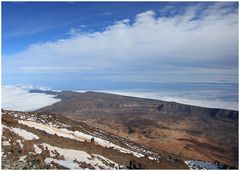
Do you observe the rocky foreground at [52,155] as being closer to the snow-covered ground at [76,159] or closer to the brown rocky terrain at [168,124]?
the snow-covered ground at [76,159]

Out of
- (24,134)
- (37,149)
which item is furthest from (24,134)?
(37,149)

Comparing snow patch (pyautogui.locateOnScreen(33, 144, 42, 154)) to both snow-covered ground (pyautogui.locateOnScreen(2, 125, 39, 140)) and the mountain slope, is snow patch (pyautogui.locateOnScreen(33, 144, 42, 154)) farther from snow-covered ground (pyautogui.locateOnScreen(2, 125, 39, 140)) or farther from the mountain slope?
snow-covered ground (pyautogui.locateOnScreen(2, 125, 39, 140))

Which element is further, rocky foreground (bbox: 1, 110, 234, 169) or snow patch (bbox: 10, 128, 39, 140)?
snow patch (bbox: 10, 128, 39, 140)

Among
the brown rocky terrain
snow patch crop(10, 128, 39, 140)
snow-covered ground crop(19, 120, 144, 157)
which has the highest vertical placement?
snow patch crop(10, 128, 39, 140)

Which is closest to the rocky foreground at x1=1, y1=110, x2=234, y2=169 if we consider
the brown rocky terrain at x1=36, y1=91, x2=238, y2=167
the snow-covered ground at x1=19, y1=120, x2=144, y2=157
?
the snow-covered ground at x1=19, y1=120, x2=144, y2=157

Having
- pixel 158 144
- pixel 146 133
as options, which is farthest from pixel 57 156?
pixel 146 133

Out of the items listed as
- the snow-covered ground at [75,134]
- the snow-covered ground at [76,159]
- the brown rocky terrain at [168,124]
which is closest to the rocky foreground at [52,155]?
the snow-covered ground at [76,159]

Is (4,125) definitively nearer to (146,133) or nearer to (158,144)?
(158,144)

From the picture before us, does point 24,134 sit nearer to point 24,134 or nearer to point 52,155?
point 24,134
